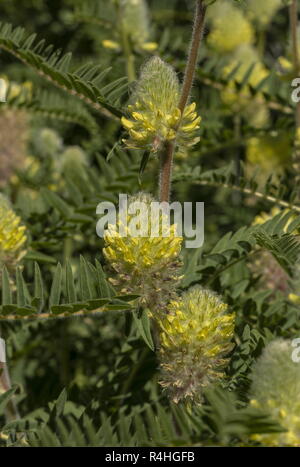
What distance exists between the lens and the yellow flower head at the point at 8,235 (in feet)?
3.82

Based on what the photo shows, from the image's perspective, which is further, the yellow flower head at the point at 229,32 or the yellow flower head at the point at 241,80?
the yellow flower head at the point at 229,32

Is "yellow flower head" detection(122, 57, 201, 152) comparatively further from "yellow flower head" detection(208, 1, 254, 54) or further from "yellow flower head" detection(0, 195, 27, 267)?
"yellow flower head" detection(208, 1, 254, 54)

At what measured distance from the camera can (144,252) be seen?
0.91 m

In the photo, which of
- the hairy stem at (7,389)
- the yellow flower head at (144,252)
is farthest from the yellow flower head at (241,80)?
the hairy stem at (7,389)

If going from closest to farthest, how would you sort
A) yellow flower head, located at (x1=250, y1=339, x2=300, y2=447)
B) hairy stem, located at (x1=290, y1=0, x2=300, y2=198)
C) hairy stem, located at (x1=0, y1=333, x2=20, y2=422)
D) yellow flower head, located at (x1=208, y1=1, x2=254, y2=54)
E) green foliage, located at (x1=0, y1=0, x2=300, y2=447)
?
yellow flower head, located at (x1=250, y1=339, x2=300, y2=447) → green foliage, located at (x1=0, y1=0, x2=300, y2=447) → hairy stem, located at (x1=0, y1=333, x2=20, y2=422) → hairy stem, located at (x1=290, y1=0, x2=300, y2=198) → yellow flower head, located at (x1=208, y1=1, x2=254, y2=54)

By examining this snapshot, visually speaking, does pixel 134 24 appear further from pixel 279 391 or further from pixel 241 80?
pixel 279 391

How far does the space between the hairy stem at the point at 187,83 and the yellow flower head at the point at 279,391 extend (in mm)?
292

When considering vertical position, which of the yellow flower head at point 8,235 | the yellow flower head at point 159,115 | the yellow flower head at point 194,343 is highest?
the yellow flower head at point 159,115

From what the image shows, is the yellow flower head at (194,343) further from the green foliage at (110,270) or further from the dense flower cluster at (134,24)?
the dense flower cluster at (134,24)

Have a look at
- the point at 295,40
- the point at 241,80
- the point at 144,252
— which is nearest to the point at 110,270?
the point at 144,252

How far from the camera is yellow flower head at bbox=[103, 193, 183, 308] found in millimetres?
910


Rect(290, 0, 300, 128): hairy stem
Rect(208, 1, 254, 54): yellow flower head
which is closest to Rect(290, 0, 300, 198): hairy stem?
Rect(290, 0, 300, 128): hairy stem

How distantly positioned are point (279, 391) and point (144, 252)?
0.89 ft

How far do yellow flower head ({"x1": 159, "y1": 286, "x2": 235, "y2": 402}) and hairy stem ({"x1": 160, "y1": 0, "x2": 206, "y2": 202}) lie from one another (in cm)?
17
